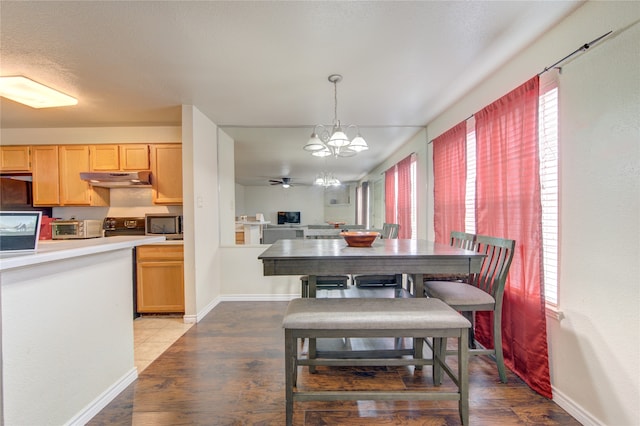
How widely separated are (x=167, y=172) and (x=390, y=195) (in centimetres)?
367

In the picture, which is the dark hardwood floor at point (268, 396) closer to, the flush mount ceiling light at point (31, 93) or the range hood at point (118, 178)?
the range hood at point (118, 178)

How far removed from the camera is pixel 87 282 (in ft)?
4.88

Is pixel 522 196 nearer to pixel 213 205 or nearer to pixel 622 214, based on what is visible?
pixel 622 214

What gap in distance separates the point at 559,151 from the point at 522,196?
0.33 metres

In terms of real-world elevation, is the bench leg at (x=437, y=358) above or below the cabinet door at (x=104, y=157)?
below

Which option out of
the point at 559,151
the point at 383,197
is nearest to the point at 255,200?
the point at 383,197

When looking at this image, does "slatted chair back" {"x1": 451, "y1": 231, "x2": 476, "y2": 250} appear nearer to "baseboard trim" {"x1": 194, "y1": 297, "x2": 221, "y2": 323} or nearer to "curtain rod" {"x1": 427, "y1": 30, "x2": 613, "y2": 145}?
"curtain rod" {"x1": 427, "y1": 30, "x2": 613, "y2": 145}

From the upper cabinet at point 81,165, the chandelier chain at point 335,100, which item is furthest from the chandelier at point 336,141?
the upper cabinet at point 81,165

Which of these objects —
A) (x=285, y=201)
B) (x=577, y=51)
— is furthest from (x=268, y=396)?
(x=285, y=201)

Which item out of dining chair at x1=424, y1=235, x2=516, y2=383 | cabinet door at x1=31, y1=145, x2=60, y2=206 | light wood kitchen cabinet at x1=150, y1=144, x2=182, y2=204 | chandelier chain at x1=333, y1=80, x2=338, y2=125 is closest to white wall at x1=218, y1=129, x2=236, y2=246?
light wood kitchen cabinet at x1=150, y1=144, x2=182, y2=204

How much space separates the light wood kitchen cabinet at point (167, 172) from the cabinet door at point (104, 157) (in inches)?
17.6

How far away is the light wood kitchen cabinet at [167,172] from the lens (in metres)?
3.18

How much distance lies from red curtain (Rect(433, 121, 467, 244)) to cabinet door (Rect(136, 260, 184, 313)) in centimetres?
301

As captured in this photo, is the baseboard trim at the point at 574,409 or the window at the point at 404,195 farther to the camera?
the window at the point at 404,195
